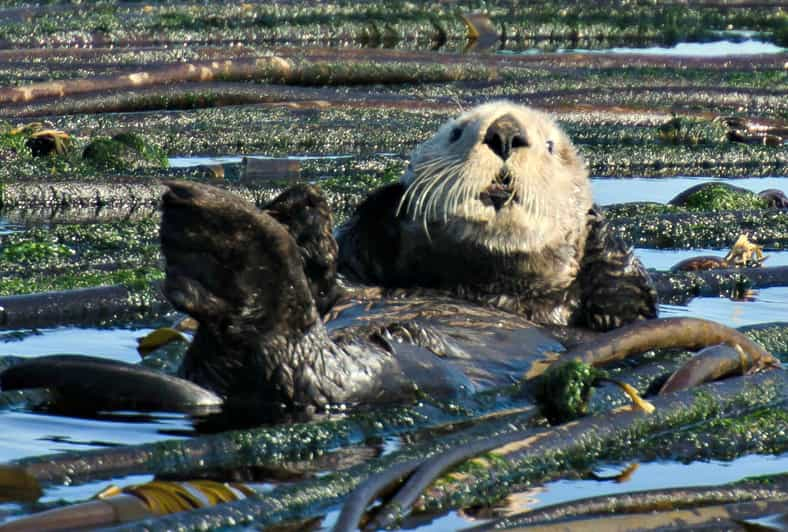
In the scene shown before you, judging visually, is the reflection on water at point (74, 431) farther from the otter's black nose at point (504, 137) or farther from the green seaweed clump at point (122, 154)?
the green seaweed clump at point (122, 154)

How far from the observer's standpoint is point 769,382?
198 inches

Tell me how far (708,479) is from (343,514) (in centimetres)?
131

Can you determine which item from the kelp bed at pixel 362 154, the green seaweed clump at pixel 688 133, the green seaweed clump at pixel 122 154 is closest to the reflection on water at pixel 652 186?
the kelp bed at pixel 362 154

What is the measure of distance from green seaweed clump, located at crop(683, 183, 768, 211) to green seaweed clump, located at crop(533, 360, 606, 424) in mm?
4489

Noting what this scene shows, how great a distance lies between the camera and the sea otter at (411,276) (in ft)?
13.9

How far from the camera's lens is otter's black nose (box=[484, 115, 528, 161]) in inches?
210

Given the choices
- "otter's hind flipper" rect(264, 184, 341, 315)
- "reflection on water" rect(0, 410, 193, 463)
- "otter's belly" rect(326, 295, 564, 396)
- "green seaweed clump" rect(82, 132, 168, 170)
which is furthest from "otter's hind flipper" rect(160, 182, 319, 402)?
Result: "green seaweed clump" rect(82, 132, 168, 170)

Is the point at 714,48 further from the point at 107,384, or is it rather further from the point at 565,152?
the point at 107,384

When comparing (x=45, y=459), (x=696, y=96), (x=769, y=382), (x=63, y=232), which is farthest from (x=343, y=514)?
(x=696, y=96)

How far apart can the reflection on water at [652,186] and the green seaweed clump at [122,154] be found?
2738 mm

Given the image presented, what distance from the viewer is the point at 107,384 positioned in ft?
14.5

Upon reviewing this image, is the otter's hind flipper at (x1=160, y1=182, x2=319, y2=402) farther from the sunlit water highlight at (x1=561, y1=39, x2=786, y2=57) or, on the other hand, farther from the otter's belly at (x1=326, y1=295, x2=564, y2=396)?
the sunlit water highlight at (x1=561, y1=39, x2=786, y2=57)

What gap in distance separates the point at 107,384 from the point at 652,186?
6.81 m

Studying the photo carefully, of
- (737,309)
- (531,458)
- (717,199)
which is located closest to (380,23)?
(717,199)
